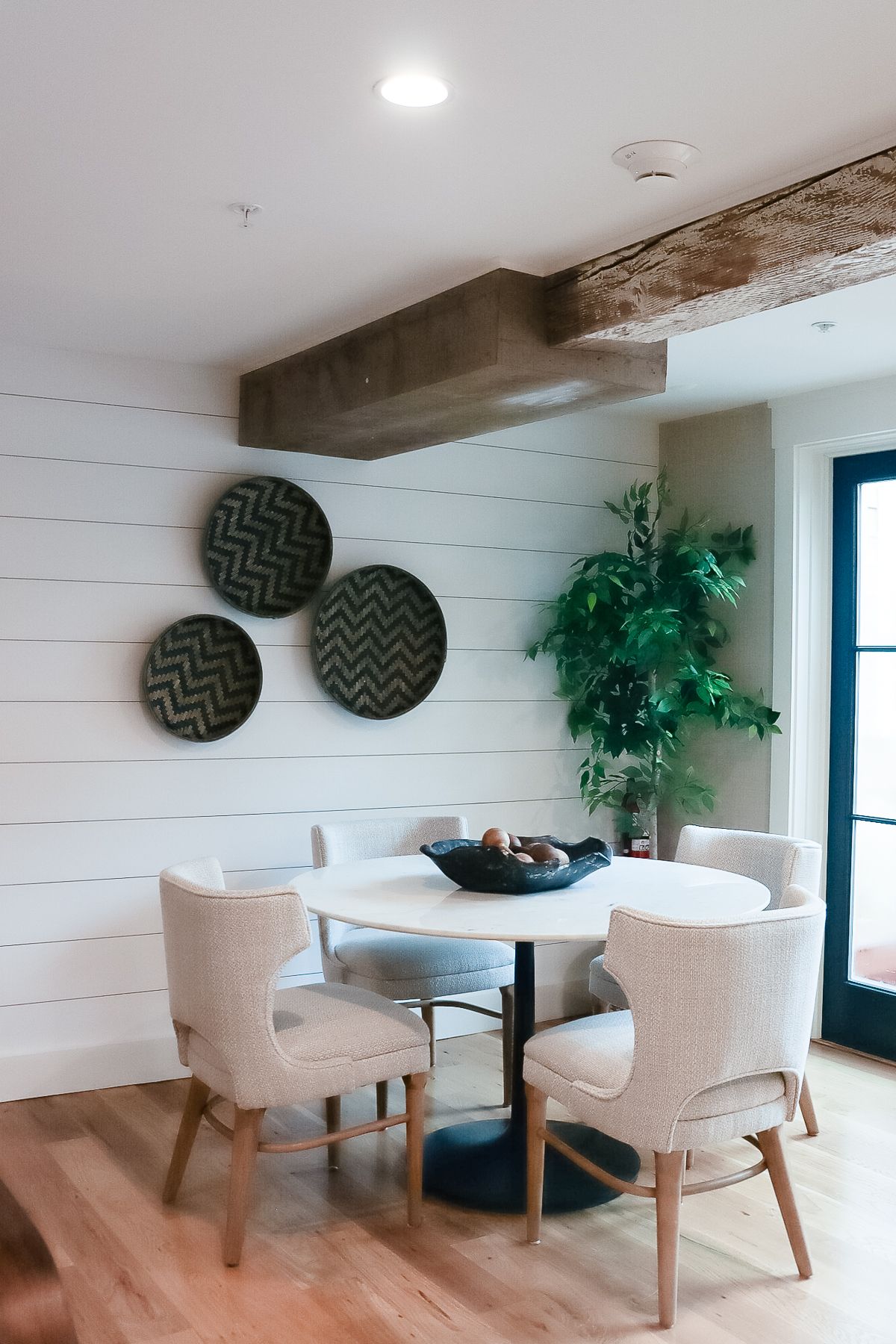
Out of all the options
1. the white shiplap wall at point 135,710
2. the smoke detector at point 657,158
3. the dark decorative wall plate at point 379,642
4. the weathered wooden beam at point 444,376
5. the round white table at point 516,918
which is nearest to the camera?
the smoke detector at point 657,158

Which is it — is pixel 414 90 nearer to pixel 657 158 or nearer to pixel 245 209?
pixel 657 158

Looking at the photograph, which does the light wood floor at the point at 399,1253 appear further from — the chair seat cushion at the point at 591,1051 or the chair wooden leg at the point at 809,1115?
the chair seat cushion at the point at 591,1051

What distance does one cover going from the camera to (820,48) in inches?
71.9

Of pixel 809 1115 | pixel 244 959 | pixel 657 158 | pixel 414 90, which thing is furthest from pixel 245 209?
pixel 809 1115

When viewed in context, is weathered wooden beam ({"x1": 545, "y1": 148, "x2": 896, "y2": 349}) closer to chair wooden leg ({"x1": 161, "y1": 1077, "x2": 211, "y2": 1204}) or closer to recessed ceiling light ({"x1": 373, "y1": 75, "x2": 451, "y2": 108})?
recessed ceiling light ({"x1": 373, "y1": 75, "x2": 451, "y2": 108})

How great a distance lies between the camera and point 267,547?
4020mm

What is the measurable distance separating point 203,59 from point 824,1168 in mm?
Result: 2989

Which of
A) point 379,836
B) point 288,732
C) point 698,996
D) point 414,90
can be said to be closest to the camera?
point 414,90

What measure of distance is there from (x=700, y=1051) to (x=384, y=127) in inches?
71.8

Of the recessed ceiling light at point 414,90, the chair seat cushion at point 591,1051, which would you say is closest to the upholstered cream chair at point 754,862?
the chair seat cushion at point 591,1051

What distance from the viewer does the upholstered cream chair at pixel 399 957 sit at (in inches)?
136

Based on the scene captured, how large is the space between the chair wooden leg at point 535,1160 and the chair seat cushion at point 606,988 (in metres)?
0.72

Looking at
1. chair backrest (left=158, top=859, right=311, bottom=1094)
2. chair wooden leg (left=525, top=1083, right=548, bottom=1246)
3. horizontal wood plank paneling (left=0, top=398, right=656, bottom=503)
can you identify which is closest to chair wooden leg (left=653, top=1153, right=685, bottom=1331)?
chair wooden leg (left=525, top=1083, right=548, bottom=1246)

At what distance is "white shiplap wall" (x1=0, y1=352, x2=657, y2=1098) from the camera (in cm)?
369
